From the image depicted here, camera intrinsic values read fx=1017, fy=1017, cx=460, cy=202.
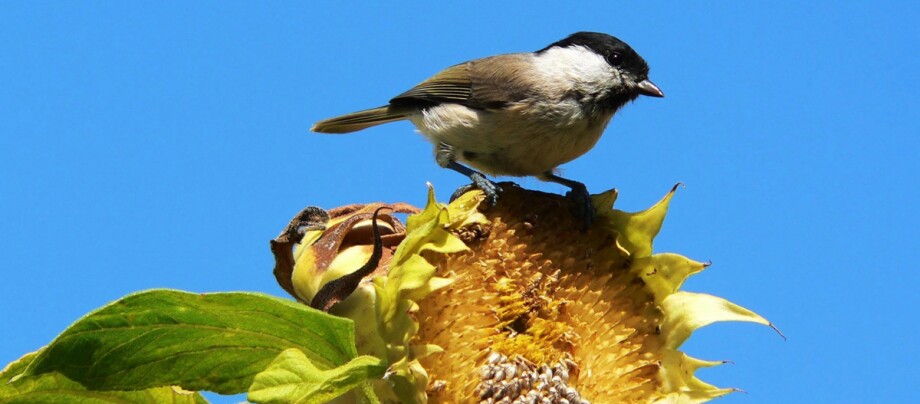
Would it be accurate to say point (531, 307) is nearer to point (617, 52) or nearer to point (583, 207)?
point (583, 207)

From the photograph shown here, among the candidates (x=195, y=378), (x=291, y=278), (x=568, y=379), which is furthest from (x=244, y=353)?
(x=568, y=379)

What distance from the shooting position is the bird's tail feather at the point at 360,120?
6.38 meters

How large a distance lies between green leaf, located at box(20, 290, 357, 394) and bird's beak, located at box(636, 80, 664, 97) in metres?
3.75

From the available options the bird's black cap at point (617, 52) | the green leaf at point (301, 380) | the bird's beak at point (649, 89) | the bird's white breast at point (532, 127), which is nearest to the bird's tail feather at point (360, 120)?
the bird's white breast at point (532, 127)

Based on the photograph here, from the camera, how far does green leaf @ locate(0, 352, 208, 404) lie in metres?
2.23

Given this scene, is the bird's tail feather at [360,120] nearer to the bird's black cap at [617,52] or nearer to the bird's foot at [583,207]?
the bird's black cap at [617,52]

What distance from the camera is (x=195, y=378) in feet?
7.52

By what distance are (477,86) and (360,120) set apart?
1357mm

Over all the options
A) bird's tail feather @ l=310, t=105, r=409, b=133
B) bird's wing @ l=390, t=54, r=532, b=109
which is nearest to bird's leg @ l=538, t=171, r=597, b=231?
bird's wing @ l=390, t=54, r=532, b=109

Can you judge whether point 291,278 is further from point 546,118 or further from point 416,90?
point 416,90

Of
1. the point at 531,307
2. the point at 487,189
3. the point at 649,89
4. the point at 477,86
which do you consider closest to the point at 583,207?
the point at 487,189

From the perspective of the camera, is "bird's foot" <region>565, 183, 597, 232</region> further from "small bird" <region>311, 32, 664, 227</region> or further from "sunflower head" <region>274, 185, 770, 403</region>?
"small bird" <region>311, 32, 664, 227</region>

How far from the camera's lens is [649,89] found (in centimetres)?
572

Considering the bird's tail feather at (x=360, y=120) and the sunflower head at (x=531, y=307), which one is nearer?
the sunflower head at (x=531, y=307)
